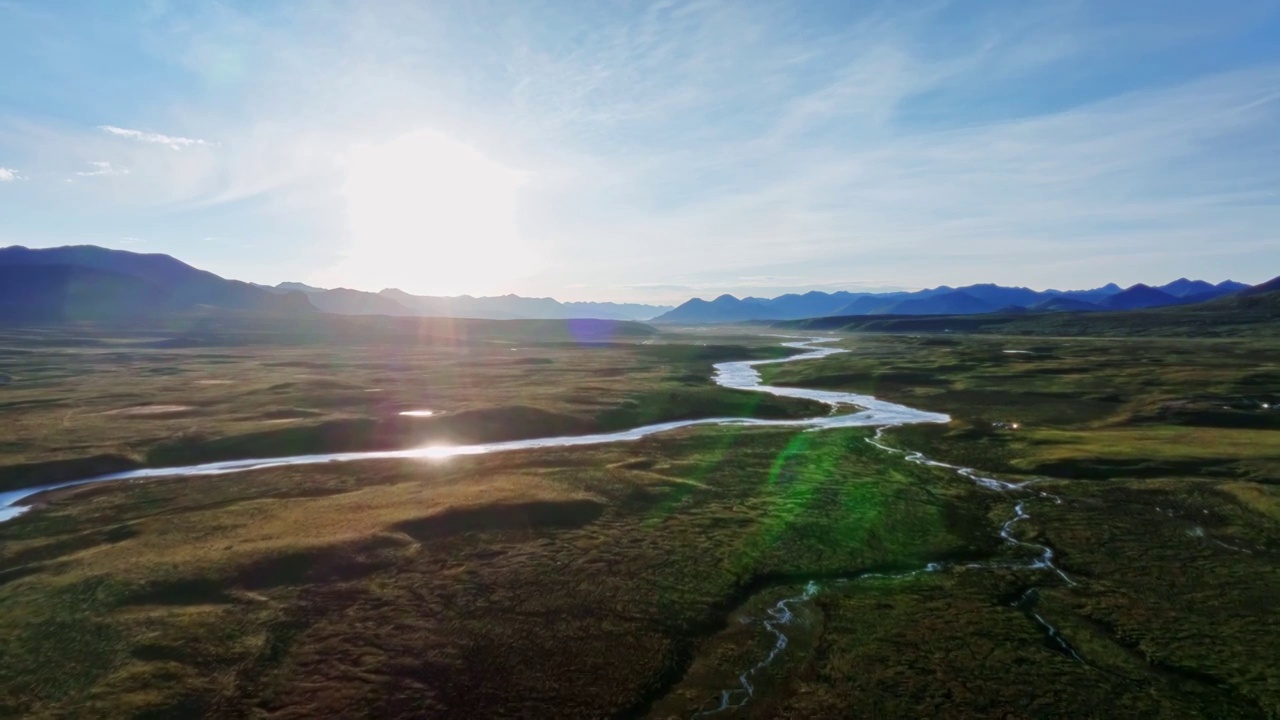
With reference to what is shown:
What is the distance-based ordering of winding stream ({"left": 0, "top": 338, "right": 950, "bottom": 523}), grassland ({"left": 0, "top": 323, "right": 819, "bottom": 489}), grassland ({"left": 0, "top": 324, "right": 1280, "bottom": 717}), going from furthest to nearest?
grassland ({"left": 0, "top": 323, "right": 819, "bottom": 489}), winding stream ({"left": 0, "top": 338, "right": 950, "bottom": 523}), grassland ({"left": 0, "top": 324, "right": 1280, "bottom": 717})

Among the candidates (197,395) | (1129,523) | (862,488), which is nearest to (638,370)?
(197,395)

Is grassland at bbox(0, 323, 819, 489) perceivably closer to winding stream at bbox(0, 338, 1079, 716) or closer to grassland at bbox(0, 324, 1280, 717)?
grassland at bbox(0, 324, 1280, 717)

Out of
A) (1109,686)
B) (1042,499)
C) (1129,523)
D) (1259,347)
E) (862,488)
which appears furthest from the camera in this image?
(1259,347)

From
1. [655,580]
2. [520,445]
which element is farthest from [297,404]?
[655,580]

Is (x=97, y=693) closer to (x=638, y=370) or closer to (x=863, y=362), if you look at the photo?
(x=638, y=370)

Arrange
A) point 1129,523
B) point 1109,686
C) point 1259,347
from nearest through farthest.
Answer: point 1109,686
point 1129,523
point 1259,347

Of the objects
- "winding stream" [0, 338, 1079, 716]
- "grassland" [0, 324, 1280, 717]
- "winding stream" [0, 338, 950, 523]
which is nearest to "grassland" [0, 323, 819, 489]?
"grassland" [0, 324, 1280, 717]
